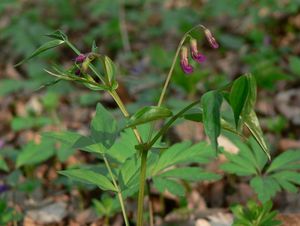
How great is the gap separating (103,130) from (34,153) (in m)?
0.94

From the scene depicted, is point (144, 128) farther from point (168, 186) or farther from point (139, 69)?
point (139, 69)

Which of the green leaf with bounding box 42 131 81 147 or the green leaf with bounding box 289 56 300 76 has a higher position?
the green leaf with bounding box 42 131 81 147

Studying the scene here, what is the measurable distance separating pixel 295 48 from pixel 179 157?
2.60 metres

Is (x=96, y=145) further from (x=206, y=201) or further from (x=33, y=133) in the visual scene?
(x=33, y=133)

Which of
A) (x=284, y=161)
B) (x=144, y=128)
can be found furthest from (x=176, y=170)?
(x=284, y=161)

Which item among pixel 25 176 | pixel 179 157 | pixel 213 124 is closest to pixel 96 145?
pixel 179 157

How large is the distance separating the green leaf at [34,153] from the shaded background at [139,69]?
0.02 meters

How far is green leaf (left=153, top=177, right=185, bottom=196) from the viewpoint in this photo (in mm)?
1861

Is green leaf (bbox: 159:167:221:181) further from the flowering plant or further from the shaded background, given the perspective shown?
the shaded background

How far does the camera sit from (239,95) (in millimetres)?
1276

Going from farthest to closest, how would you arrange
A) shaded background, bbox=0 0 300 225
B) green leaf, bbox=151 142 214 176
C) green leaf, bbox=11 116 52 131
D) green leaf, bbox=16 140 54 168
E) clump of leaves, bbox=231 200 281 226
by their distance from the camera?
green leaf, bbox=11 116 52 131 → shaded background, bbox=0 0 300 225 → green leaf, bbox=16 140 54 168 → green leaf, bbox=151 142 214 176 → clump of leaves, bbox=231 200 281 226

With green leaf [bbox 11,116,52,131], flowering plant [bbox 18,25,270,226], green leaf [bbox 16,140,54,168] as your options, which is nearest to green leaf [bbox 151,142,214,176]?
flowering plant [bbox 18,25,270,226]

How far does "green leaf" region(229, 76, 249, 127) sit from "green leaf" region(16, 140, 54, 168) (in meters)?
1.47

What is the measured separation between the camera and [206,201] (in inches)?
103
